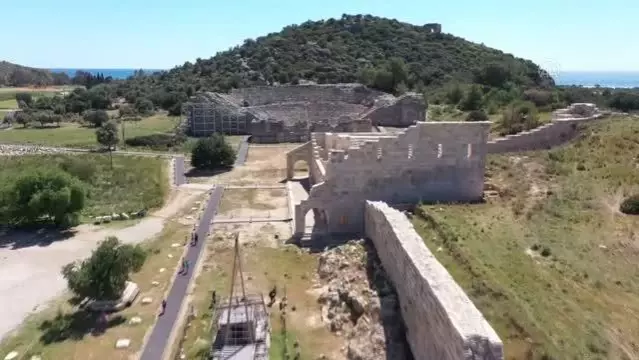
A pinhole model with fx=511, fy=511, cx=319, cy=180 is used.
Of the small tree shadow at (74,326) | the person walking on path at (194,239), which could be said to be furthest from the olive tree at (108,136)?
the small tree shadow at (74,326)

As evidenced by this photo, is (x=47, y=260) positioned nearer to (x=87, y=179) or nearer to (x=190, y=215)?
(x=190, y=215)

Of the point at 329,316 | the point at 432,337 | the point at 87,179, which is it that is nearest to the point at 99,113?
the point at 87,179

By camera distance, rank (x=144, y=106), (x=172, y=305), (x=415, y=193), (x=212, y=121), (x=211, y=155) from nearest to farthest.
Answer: (x=172, y=305), (x=415, y=193), (x=211, y=155), (x=212, y=121), (x=144, y=106)

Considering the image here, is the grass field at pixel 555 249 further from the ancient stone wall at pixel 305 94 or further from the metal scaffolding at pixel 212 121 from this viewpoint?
the ancient stone wall at pixel 305 94

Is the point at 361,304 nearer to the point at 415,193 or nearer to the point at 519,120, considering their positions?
the point at 415,193

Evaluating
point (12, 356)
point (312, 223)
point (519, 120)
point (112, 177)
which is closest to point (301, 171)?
point (312, 223)

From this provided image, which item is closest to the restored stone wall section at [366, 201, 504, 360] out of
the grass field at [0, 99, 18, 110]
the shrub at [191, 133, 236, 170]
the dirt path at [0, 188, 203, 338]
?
the dirt path at [0, 188, 203, 338]
